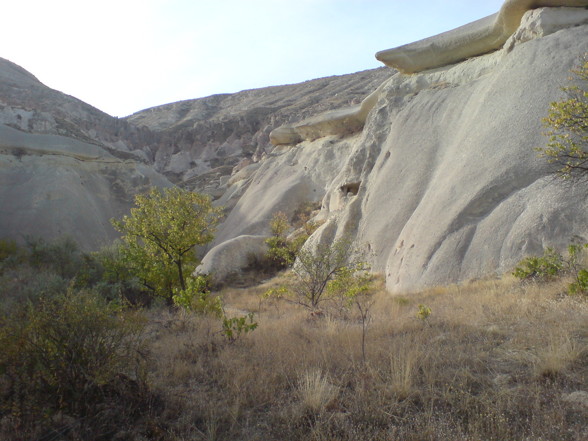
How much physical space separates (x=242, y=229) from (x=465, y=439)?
19.9m

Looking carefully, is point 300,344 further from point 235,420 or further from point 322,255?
point 322,255

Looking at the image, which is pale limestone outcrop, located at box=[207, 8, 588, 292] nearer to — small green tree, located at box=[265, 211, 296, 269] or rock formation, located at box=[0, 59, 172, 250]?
small green tree, located at box=[265, 211, 296, 269]

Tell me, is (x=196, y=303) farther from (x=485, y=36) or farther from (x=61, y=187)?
(x=61, y=187)

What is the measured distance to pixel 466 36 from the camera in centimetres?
1437

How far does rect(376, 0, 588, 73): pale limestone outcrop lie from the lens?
12.3 m

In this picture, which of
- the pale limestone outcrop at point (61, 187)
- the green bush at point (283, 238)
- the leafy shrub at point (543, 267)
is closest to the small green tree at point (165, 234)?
the green bush at point (283, 238)

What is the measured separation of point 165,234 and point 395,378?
8222 mm

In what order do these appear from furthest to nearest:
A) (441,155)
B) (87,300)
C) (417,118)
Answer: (417,118)
(441,155)
(87,300)

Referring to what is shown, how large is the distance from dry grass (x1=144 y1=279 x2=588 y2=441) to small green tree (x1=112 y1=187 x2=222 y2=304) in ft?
16.4

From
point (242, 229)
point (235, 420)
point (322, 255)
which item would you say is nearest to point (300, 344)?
point (235, 420)

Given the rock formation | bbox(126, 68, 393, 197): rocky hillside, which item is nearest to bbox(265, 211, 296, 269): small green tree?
the rock formation

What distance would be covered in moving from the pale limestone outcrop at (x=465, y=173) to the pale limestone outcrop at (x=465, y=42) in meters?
0.33

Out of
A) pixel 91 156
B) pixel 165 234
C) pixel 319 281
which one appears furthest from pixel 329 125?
pixel 319 281

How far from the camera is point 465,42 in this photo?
14469 millimetres
